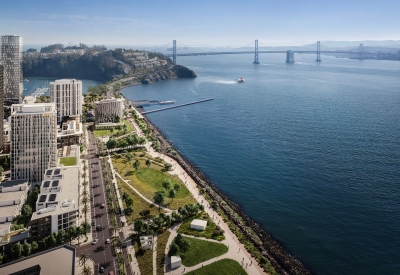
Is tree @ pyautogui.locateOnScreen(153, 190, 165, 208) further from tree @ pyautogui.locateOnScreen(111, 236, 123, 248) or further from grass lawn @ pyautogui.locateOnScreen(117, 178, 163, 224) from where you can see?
tree @ pyautogui.locateOnScreen(111, 236, 123, 248)

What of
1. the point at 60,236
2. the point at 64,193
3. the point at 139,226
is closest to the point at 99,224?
the point at 60,236

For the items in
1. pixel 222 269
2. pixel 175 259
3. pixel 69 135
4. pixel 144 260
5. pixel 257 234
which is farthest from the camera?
pixel 69 135

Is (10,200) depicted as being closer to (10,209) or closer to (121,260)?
(10,209)

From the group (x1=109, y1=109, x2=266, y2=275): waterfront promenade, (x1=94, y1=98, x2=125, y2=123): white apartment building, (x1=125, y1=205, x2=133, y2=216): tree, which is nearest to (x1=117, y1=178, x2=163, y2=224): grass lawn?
(x1=125, y1=205, x2=133, y2=216): tree

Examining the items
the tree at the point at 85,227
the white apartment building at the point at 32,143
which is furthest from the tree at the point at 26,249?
the white apartment building at the point at 32,143

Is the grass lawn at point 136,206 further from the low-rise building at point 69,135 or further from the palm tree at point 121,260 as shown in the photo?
the low-rise building at point 69,135
